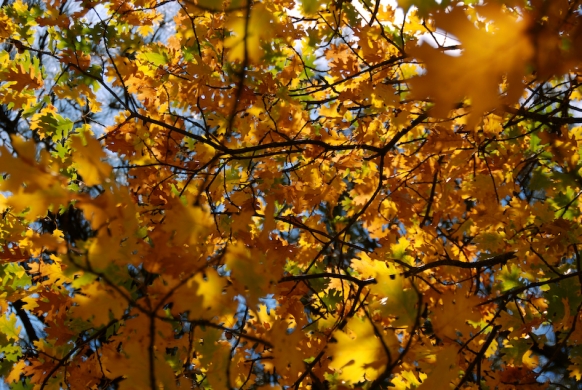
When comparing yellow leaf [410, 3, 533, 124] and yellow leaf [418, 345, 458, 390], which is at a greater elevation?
yellow leaf [410, 3, 533, 124]

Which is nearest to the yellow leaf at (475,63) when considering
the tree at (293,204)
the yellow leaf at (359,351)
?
the tree at (293,204)

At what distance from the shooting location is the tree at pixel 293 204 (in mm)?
861

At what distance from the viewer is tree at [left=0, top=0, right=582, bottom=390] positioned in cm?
86

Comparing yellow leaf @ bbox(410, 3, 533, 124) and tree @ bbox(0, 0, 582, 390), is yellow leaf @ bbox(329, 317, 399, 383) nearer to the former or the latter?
tree @ bbox(0, 0, 582, 390)

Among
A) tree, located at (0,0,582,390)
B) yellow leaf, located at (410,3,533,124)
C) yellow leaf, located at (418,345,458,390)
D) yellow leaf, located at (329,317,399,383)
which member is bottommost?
yellow leaf, located at (418,345,458,390)

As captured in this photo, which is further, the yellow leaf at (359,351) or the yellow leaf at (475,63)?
the yellow leaf at (359,351)

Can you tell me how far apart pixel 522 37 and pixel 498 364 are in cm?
412

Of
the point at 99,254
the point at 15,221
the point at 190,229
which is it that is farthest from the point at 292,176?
the point at 99,254

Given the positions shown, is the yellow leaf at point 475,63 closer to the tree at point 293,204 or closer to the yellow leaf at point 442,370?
the tree at point 293,204

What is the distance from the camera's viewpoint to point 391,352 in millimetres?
933

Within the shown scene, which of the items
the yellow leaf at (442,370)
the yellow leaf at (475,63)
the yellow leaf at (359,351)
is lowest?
the yellow leaf at (442,370)

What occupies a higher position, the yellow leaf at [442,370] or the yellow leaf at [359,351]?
the yellow leaf at [359,351]

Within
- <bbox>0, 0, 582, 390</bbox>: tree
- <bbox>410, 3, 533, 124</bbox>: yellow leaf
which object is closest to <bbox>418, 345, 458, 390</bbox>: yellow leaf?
<bbox>0, 0, 582, 390</bbox>: tree

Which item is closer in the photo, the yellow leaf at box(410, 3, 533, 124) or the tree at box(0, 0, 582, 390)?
the yellow leaf at box(410, 3, 533, 124)
